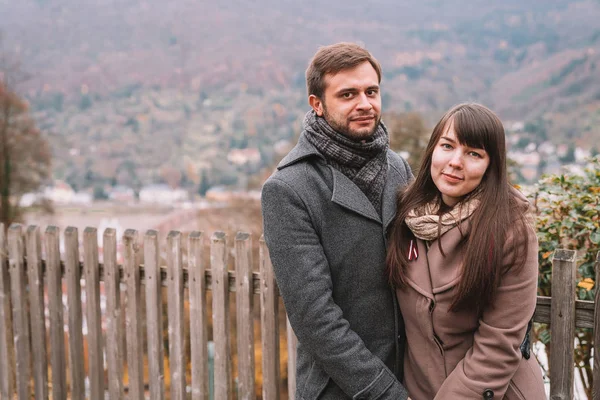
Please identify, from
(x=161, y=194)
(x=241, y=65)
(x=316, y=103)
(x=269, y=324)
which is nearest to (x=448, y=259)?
(x=316, y=103)

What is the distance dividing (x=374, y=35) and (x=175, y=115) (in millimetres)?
24230

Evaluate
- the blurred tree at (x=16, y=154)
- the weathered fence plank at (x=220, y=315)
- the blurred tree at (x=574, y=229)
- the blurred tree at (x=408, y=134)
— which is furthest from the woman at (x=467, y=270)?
the blurred tree at (x=16, y=154)

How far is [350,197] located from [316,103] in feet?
1.09

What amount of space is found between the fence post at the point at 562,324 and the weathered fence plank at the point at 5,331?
9.28 feet

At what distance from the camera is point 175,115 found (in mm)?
52125

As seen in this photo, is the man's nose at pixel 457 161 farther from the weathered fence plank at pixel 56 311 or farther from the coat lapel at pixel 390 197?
the weathered fence plank at pixel 56 311

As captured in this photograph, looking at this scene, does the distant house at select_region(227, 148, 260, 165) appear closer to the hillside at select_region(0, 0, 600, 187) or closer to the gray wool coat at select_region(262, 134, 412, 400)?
the hillside at select_region(0, 0, 600, 187)

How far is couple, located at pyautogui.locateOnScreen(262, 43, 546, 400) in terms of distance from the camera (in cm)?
160

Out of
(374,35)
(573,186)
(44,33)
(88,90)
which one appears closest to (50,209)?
(573,186)

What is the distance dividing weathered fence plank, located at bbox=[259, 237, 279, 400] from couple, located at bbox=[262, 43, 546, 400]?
516 millimetres

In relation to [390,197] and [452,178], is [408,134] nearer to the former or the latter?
[390,197]

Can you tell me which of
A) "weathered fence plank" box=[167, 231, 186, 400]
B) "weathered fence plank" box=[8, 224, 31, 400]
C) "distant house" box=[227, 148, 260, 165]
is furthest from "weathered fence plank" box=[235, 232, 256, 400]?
"distant house" box=[227, 148, 260, 165]

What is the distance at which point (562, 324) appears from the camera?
6.14 ft

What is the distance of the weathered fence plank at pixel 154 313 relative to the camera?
2693 mm
